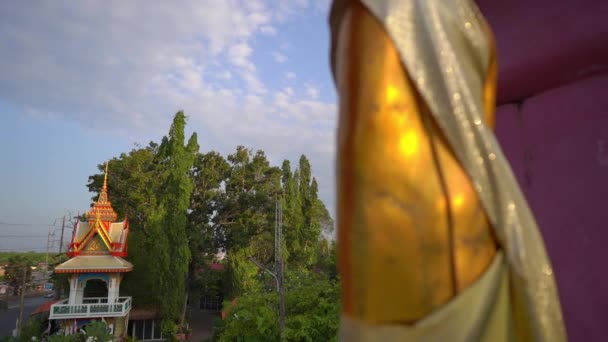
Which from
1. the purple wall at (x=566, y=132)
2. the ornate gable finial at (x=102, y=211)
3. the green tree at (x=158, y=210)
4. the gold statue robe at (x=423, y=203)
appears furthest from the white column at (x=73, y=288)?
the gold statue robe at (x=423, y=203)

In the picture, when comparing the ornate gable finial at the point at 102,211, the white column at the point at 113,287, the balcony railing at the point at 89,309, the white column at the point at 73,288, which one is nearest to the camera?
the balcony railing at the point at 89,309

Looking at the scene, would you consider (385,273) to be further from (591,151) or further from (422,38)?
(591,151)

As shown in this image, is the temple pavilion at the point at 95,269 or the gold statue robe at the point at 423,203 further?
the temple pavilion at the point at 95,269

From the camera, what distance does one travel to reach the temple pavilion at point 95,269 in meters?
14.1

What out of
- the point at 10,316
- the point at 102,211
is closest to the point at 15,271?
the point at 10,316

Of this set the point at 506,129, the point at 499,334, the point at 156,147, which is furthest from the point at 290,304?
the point at 156,147

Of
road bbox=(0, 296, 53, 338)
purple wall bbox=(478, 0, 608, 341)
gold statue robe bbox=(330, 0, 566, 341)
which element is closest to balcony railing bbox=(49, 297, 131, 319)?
road bbox=(0, 296, 53, 338)

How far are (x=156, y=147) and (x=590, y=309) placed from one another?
1962cm

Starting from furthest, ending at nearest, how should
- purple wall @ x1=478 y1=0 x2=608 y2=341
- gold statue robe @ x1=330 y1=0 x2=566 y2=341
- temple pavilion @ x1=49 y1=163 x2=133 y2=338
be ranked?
temple pavilion @ x1=49 y1=163 x2=133 y2=338 → purple wall @ x1=478 y1=0 x2=608 y2=341 → gold statue robe @ x1=330 y1=0 x2=566 y2=341

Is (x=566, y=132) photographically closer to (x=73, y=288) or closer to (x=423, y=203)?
(x=423, y=203)

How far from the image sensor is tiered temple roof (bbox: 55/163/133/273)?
14.3 metres

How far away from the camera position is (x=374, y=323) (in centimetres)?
67

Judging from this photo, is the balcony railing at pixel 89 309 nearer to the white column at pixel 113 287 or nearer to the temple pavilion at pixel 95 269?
the temple pavilion at pixel 95 269

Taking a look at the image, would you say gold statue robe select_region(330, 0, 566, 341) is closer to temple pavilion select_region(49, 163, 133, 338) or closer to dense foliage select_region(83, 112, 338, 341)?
dense foliage select_region(83, 112, 338, 341)
